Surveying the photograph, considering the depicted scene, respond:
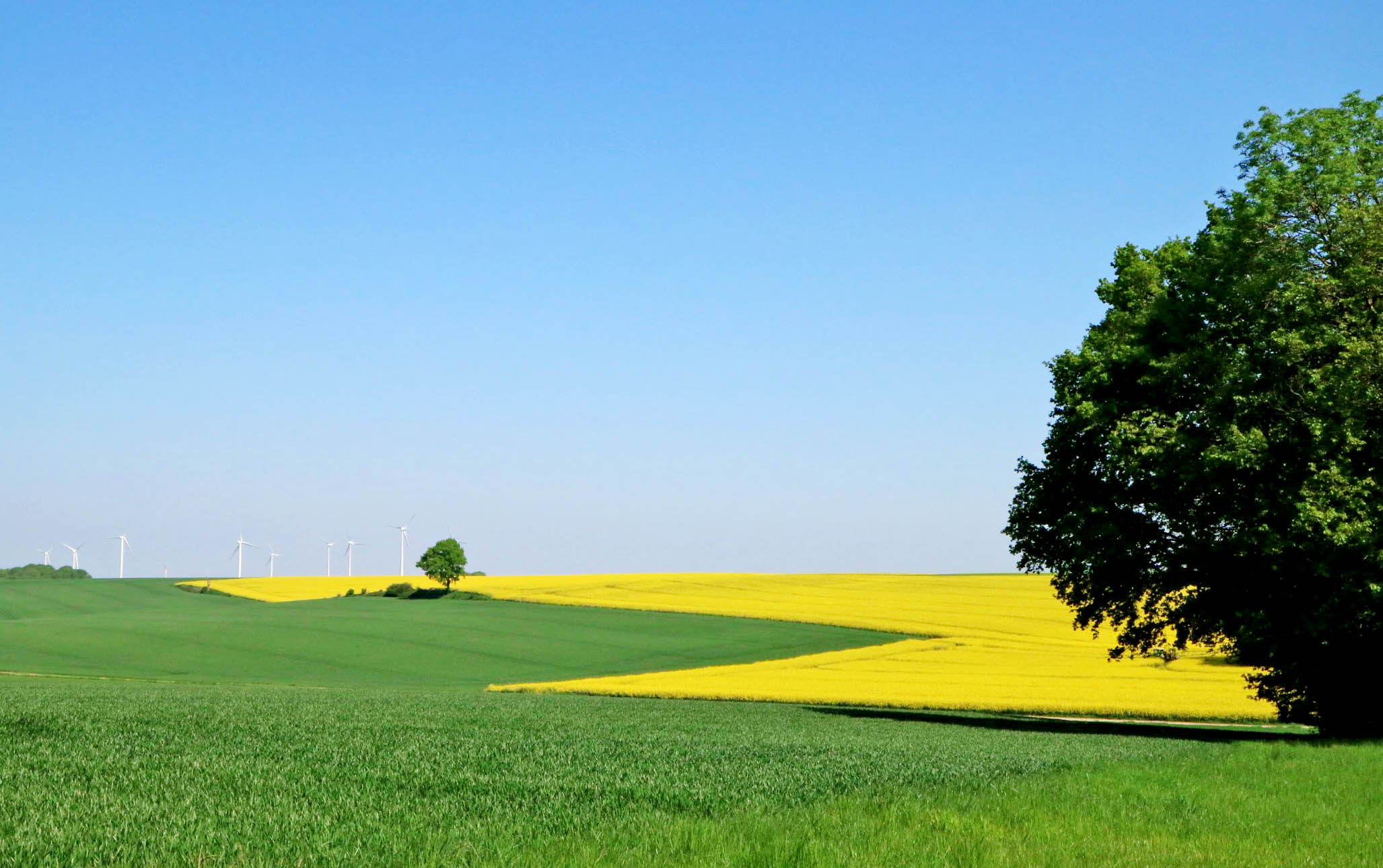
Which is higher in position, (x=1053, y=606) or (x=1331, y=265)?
(x=1331, y=265)

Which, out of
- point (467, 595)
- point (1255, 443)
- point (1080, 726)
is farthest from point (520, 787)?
point (467, 595)

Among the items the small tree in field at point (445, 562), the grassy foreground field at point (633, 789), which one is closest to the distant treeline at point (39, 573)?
the small tree in field at point (445, 562)

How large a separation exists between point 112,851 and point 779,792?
7.75m

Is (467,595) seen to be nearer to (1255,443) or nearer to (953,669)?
(953,669)

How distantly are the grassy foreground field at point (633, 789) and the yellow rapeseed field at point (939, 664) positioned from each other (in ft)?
36.6

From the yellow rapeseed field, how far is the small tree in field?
6.15 meters

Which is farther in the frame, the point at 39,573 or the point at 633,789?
the point at 39,573

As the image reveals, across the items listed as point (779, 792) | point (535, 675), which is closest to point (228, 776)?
point (779, 792)

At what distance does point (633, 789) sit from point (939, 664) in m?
48.7

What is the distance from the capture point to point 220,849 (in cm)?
939

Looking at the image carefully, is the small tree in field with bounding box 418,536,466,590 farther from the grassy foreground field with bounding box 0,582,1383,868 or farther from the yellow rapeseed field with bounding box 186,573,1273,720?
the grassy foreground field with bounding box 0,582,1383,868

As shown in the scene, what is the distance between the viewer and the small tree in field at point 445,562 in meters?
120

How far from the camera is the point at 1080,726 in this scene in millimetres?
34969

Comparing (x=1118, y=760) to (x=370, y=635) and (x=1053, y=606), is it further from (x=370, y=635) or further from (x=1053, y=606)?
(x=1053, y=606)
